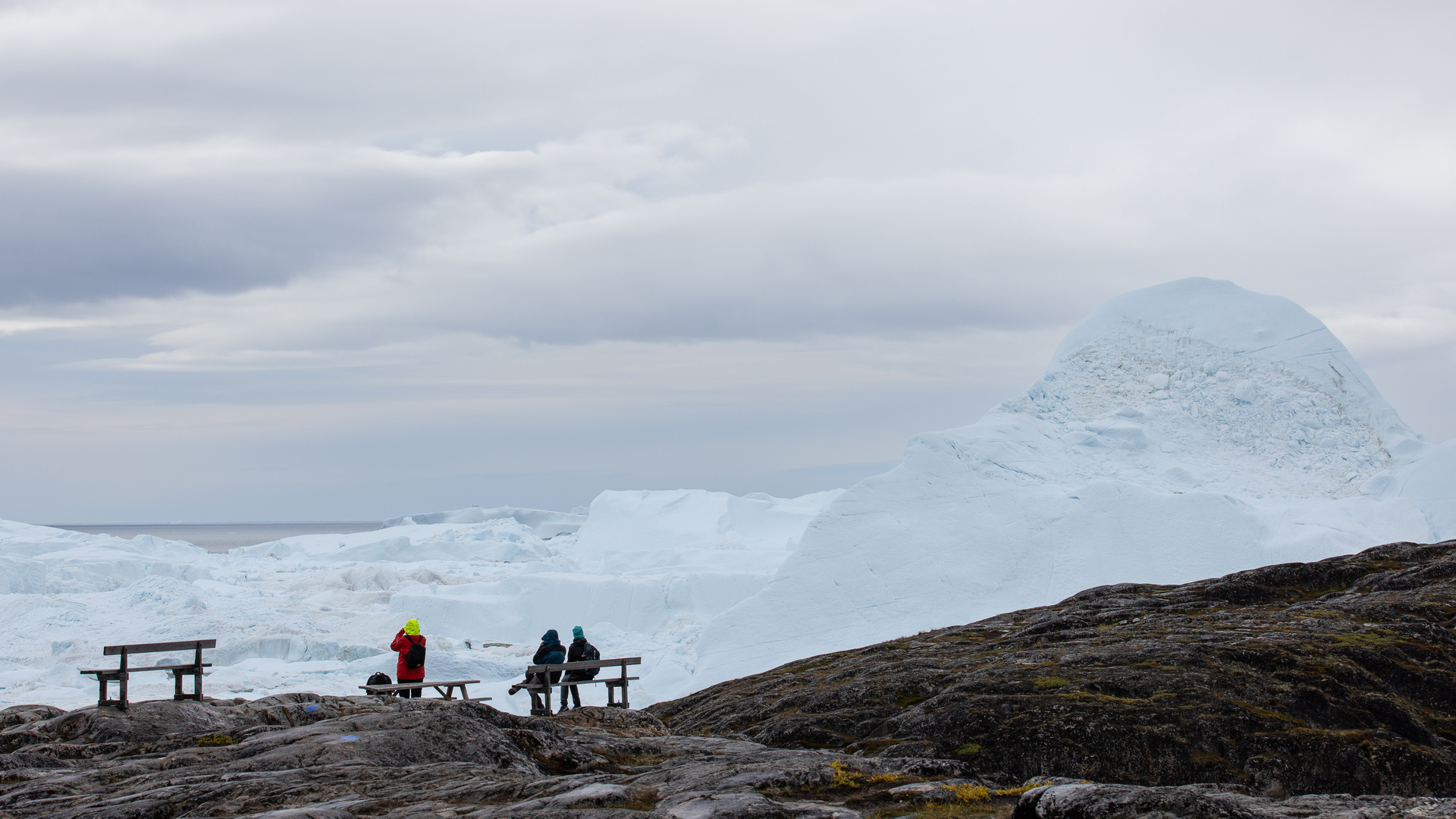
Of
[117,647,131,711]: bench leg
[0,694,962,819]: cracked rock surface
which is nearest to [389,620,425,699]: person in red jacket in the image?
[0,694,962,819]: cracked rock surface

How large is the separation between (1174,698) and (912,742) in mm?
2781

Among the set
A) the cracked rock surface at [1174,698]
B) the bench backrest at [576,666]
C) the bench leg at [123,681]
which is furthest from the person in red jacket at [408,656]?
the cracked rock surface at [1174,698]

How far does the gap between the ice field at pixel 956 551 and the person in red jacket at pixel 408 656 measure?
9992mm

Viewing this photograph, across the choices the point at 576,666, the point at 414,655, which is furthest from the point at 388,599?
the point at 576,666

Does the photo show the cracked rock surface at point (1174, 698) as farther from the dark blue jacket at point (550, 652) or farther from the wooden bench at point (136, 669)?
the wooden bench at point (136, 669)

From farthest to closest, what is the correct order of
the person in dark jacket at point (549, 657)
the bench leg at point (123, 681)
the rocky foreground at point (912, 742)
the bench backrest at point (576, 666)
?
1. the person in dark jacket at point (549, 657)
2. the bench backrest at point (576, 666)
3. the bench leg at point (123, 681)
4. the rocky foreground at point (912, 742)

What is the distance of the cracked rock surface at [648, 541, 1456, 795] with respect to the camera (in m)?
8.64

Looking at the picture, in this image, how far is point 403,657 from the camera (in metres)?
13.6

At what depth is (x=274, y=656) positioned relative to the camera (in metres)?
30.3

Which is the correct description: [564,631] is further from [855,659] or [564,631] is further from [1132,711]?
[1132,711]

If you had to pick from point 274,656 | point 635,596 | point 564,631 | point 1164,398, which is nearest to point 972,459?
point 1164,398

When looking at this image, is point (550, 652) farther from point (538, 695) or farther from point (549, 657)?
point (538, 695)

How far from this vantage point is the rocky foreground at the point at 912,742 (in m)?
6.59

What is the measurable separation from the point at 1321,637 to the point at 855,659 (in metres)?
6.36
